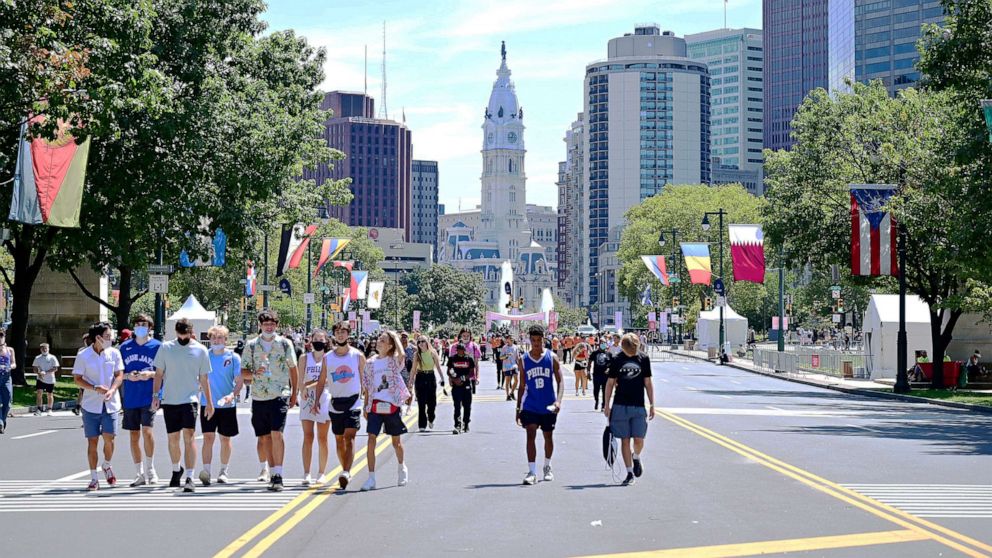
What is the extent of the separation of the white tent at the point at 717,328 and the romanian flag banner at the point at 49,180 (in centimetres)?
6569

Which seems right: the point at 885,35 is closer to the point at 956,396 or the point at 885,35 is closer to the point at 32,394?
the point at 956,396

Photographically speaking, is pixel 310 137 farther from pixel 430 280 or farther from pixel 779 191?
pixel 430 280

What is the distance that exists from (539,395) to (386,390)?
6.13 ft

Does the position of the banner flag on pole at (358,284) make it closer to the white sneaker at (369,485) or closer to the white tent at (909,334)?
the white tent at (909,334)

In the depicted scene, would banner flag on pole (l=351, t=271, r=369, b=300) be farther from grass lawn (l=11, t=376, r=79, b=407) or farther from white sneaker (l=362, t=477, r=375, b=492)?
white sneaker (l=362, t=477, r=375, b=492)

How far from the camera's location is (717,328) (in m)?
91.3

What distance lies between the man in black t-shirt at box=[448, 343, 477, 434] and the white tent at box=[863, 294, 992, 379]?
30.4 metres

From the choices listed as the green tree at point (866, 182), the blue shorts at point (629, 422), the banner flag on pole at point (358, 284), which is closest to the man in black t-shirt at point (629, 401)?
the blue shorts at point (629, 422)

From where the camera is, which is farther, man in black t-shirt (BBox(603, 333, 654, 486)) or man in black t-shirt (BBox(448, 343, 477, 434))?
man in black t-shirt (BBox(448, 343, 477, 434))

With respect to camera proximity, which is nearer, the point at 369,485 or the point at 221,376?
the point at 369,485

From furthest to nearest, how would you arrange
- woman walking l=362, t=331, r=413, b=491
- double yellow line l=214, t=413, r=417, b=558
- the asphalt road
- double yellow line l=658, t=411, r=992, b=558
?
woman walking l=362, t=331, r=413, b=491
double yellow line l=658, t=411, r=992, b=558
the asphalt road
double yellow line l=214, t=413, r=417, b=558

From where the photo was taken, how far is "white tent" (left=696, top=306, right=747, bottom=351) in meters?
91.2

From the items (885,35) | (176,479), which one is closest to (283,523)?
(176,479)

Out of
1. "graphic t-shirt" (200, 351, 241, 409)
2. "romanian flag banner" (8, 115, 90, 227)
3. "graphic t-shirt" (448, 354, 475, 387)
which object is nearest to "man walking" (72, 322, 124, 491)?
"graphic t-shirt" (200, 351, 241, 409)
